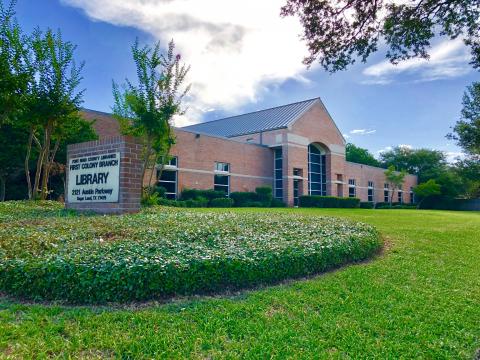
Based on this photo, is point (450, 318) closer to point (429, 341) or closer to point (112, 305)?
point (429, 341)

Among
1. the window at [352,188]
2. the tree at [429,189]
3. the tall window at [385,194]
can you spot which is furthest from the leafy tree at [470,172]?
the window at [352,188]

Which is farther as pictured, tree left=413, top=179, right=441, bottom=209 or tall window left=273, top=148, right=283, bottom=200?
tree left=413, top=179, right=441, bottom=209

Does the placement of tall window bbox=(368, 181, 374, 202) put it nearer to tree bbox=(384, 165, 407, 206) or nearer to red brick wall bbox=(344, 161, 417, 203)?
red brick wall bbox=(344, 161, 417, 203)

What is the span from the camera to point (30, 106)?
420 inches

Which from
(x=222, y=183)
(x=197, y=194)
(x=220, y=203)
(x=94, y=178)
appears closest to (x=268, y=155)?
(x=222, y=183)

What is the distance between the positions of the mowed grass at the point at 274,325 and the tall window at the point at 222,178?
854 inches

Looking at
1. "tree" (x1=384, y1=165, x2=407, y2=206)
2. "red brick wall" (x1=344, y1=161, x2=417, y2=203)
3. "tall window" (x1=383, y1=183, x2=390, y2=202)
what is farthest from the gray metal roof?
"tall window" (x1=383, y1=183, x2=390, y2=202)

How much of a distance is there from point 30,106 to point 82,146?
9.12ft

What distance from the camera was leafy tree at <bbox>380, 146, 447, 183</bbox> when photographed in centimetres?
5928

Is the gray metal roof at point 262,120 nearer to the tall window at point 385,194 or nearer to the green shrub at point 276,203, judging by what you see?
the green shrub at point 276,203

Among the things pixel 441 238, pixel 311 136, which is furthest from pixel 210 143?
pixel 441 238

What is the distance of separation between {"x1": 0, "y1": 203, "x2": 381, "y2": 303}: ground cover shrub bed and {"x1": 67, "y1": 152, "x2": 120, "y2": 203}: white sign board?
1807 millimetres

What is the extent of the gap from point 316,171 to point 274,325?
1305 inches

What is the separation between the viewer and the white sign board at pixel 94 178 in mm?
8516
